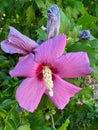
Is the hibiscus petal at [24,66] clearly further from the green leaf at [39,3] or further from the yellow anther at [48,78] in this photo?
the green leaf at [39,3]

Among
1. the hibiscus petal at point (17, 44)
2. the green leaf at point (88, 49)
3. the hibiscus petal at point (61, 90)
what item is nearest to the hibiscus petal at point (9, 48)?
the hibiscus petal at point (17, 44)

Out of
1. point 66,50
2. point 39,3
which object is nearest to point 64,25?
point 66,50

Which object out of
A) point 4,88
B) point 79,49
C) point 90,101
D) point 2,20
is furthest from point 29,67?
point 2,20

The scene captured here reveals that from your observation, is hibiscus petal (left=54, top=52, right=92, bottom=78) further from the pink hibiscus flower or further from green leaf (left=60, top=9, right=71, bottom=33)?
green leaf (left=60, top=9, right=71, bottom=33)

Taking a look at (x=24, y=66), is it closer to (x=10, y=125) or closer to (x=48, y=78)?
(x=48, y=78)

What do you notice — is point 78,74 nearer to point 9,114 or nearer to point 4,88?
point 9,114

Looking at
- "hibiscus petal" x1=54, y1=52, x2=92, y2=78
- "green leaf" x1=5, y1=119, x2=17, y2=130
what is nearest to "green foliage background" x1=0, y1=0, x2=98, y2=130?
"green leaf" x1=5, y1=119, x2=17, y2=130

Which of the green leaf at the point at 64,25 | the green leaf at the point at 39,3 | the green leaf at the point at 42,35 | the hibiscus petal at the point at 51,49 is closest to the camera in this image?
the hibiscus petal at the point at 51,49
